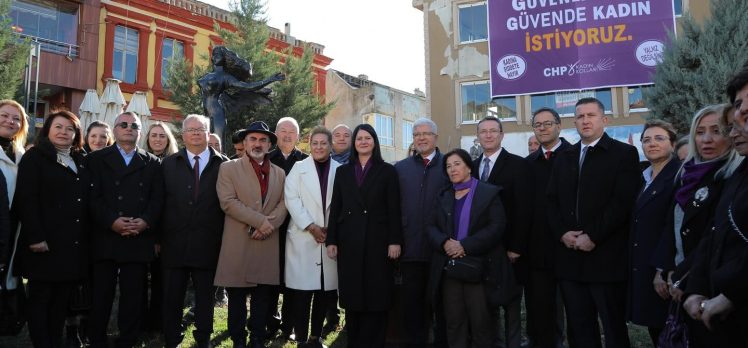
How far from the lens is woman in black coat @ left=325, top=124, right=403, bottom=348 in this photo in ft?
14.0

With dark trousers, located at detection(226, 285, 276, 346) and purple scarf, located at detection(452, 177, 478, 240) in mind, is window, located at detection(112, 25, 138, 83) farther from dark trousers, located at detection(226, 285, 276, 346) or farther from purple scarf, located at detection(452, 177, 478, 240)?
purple scarf, located at detection(452, 177, 478, 240)

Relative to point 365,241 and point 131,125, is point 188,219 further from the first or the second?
point 365,241

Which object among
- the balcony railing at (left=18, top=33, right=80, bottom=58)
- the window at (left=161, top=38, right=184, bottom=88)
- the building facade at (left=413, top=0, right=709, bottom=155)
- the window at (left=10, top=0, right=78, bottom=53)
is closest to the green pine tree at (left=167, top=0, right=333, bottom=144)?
the window at (left=161, top=38, right=184, bottom=88)

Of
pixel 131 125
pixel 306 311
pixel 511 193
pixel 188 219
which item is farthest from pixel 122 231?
pixel 511 193

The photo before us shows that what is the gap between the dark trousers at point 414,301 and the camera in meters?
4.43

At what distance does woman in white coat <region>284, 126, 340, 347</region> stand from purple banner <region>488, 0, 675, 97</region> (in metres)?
14.3

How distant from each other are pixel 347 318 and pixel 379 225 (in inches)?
34.3

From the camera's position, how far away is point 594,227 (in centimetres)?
378

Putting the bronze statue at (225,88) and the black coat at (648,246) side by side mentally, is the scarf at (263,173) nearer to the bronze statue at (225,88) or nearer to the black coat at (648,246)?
the bronze statue at (225,88)

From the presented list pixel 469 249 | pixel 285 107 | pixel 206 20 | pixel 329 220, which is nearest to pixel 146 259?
pixel 329 220

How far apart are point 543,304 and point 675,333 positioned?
73.3 inches

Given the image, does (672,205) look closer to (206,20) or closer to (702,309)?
(702,309)

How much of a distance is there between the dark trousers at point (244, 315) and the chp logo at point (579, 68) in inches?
595

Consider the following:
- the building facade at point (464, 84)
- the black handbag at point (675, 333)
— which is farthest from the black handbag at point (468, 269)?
the building facade at point (464, 84)
